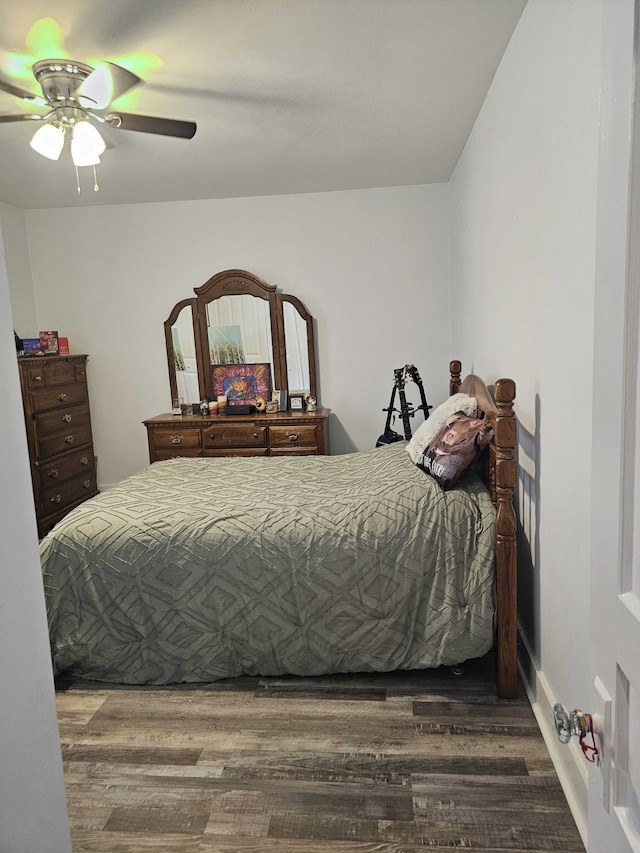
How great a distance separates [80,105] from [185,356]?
8.82 ft

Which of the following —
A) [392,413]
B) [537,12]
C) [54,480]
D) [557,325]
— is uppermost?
[537,12]

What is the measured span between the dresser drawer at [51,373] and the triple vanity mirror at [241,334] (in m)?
0.75

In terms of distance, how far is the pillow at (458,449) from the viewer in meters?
2.46

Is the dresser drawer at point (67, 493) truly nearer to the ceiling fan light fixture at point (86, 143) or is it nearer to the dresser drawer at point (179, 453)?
the dresser drawer at point (179, 453)

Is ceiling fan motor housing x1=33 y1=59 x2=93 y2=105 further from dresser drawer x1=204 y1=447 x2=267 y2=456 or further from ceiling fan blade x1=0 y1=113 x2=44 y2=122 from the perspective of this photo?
dresser drawer x1=204 y1=447 x2=267 y2=456

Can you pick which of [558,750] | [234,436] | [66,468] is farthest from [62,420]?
[558,750]

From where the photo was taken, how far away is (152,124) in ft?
8.91

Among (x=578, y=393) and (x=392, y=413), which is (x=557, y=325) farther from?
(x=392, y=413)

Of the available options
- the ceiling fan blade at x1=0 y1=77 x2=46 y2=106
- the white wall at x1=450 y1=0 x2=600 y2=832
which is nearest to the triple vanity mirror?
the white wall at x1=450 y1=0 x2=600 y2=832

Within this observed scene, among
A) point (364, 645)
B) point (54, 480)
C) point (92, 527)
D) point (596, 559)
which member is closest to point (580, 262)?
point (596, 559)

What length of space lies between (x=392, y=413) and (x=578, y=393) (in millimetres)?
3209

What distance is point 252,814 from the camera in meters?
1.82

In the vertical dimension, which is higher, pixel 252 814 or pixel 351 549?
pixel 351 549

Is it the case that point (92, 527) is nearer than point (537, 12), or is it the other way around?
point (537, 12)
